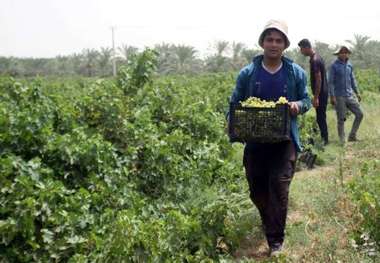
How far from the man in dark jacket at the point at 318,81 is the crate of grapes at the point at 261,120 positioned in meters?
4.56

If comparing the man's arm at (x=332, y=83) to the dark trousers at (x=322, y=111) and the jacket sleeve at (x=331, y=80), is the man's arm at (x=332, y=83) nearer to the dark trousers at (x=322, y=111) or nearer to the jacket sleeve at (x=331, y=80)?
the jacket sleeve at (x=331, y=80)

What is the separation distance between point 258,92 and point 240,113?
265mm

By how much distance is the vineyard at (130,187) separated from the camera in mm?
3836

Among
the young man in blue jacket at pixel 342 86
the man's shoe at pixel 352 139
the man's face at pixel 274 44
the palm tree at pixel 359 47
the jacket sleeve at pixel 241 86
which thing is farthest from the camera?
the palm tree at pixel 359 47

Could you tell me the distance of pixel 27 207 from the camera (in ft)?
12.8

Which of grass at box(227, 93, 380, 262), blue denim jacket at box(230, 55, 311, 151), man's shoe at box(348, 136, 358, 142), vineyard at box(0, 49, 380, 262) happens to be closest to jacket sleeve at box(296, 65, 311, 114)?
blue denim jacket at box(230, 55, 311, 151)

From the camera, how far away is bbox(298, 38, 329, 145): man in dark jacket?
8.32m

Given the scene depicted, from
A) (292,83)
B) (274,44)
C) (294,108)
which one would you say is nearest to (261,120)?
(294,108)

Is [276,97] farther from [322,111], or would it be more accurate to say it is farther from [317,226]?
[322,111]

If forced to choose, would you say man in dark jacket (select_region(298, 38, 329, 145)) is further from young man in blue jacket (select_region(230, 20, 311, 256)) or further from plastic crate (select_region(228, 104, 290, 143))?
plastic crate (select_region(228, 104, 290, 143))

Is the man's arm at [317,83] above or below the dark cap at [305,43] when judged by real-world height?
below

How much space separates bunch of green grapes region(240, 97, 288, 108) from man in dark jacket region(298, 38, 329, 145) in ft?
14.8

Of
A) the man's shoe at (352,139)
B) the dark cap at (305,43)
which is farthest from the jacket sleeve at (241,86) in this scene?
the man's shoe at (352,139)

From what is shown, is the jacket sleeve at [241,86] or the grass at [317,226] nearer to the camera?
the grass at [317,226]
